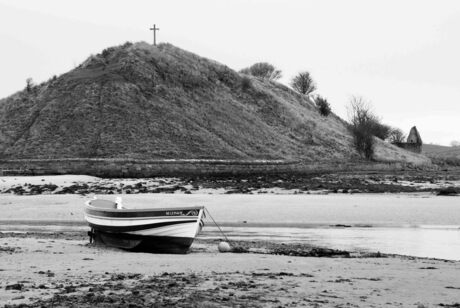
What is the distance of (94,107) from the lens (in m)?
82.9

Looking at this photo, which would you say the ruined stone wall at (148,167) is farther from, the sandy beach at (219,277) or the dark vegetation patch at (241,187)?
the sandy beach at (219,277)

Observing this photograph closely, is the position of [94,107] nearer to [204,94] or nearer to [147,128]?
[147,128]

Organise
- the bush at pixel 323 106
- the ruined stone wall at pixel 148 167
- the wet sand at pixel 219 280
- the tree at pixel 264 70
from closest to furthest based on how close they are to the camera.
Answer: the wet sand at pixel 219 280 → the ruined stone wall at pixel 148 167 → the bush at pixel 323 106 → the tree at pixel 264 70

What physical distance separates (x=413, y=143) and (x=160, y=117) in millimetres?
49162

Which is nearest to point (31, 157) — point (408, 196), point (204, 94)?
point (204, 94)

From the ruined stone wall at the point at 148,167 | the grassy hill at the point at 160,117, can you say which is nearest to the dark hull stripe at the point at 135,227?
the ruined stone wall at the point at 148,167

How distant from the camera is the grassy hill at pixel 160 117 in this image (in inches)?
3039

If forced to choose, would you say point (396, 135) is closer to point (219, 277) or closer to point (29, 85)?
point (29, 85)

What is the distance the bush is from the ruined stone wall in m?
30.6

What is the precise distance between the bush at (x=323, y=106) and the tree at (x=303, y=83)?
45.8 ft

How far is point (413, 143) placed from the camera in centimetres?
11881

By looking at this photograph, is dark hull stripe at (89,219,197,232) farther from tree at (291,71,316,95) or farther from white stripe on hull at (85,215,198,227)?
tree at (291,71,316,95)

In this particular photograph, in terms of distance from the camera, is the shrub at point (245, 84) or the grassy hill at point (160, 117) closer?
the grassy hill at point (160, 117)

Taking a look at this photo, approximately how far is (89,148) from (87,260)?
187 feet
